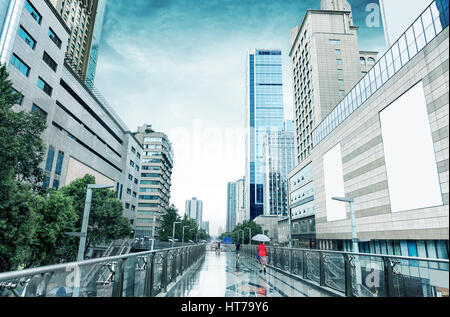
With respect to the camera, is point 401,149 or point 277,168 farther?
point 277,168

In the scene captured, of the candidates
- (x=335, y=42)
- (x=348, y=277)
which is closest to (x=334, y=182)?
(x=335, y=42)

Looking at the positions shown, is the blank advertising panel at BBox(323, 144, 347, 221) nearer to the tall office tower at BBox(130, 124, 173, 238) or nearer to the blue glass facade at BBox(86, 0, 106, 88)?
the tall office tower at BBox(130, 124, 173, 238)

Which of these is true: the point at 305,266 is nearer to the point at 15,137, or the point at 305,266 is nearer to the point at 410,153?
the point at 15,137

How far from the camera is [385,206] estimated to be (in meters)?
27.7

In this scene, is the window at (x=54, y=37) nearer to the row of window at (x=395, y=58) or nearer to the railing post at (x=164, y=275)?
the railing post at (x=164, y=275)

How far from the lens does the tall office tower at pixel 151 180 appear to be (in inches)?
3403

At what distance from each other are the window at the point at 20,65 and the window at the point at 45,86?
212 centimetres

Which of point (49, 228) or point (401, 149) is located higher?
point (401, 149)

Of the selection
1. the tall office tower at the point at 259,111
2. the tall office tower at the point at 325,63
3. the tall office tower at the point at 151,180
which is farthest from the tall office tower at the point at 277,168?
the tall office tower at the point at 325,63

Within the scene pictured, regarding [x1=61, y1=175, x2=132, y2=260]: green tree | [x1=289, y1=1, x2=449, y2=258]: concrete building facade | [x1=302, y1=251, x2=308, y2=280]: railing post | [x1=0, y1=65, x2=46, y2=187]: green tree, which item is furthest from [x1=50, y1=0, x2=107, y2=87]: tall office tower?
[x1=302, y1=251, x2=308, y2=280]: railing post

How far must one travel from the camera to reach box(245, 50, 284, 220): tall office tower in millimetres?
156500

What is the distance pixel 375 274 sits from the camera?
226 inches

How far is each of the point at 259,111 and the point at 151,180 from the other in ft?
310
